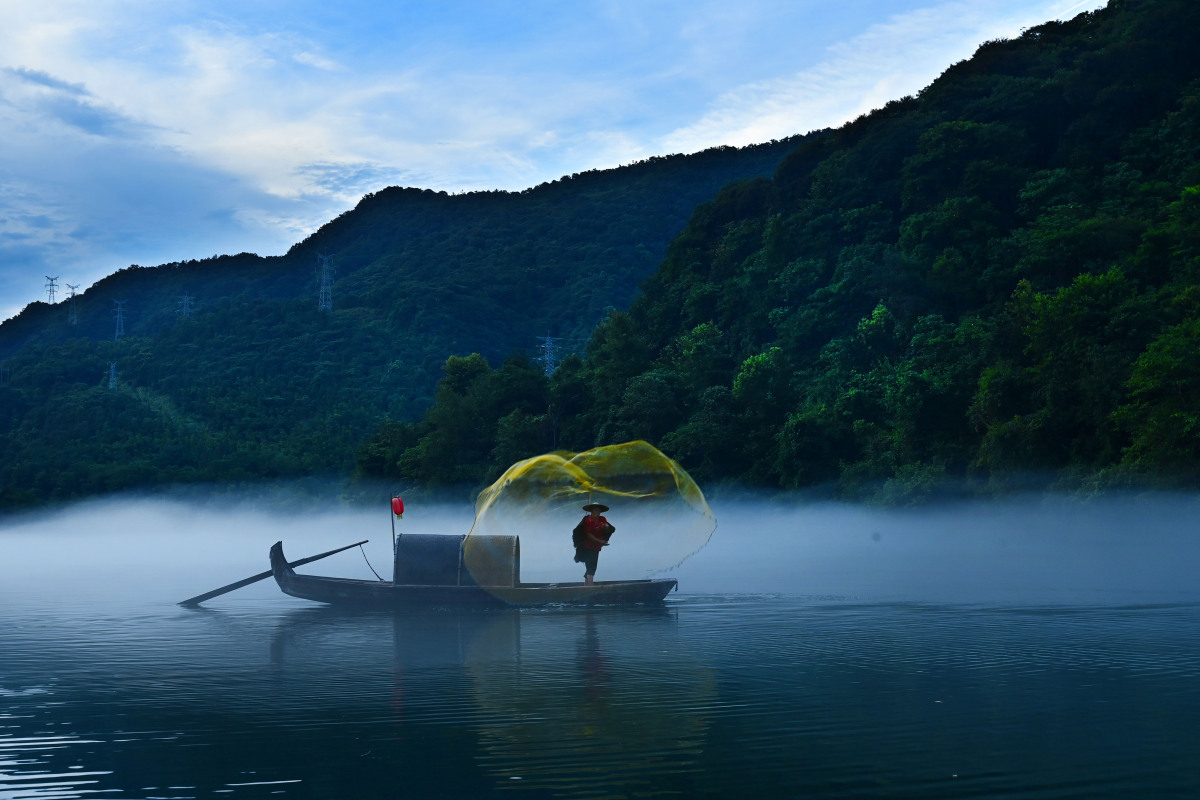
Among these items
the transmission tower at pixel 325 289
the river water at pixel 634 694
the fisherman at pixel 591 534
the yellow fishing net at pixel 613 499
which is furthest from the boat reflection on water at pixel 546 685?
the transmission tower at pixel 325 289

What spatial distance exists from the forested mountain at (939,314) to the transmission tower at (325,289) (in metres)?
47.3

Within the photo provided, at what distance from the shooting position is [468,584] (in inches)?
1000

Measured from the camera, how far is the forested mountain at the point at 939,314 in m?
45.6

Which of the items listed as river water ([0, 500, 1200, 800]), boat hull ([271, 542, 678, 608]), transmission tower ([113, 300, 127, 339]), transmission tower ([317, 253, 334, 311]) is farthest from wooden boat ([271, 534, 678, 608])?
transmission tower ([113, 300, 127, 339])

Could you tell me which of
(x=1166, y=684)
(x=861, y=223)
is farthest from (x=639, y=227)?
(x=1166, y=684)

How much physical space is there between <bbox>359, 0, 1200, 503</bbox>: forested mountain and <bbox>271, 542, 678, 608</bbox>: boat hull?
23019mm

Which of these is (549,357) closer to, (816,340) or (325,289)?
(816,340)

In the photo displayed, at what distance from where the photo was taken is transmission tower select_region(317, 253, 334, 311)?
135250mm

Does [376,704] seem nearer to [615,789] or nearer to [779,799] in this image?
[615,789]

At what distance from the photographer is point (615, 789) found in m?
10.6

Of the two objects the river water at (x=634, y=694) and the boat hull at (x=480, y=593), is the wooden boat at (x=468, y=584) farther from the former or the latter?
the river water at (x=634, y=694)

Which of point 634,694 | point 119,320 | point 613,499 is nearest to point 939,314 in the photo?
point 613,499

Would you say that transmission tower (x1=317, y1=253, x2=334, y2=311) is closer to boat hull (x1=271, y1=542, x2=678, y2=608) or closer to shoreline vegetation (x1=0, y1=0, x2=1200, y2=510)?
shoreline vegetation (x1=0, y1=0, x2=1200, y2=510)

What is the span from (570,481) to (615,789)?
1496cm
